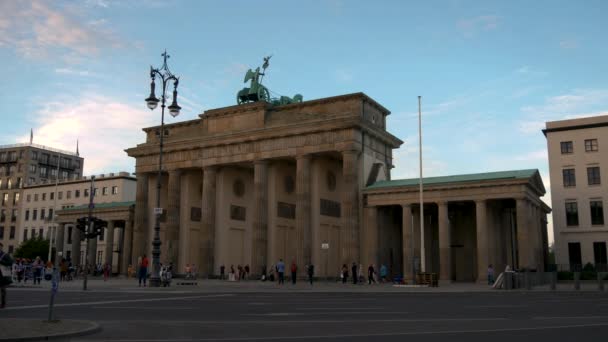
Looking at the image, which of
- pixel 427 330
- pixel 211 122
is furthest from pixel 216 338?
pixel 211 122

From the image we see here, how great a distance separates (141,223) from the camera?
62.4 m

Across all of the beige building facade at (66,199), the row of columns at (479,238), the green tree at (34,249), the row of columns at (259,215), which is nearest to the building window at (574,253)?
the row of columns at (479,238)

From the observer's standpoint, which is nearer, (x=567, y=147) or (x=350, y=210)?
(x=350, y=210)

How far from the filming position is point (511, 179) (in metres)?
45.2

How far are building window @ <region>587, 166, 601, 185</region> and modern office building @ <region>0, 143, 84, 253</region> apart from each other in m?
82.6

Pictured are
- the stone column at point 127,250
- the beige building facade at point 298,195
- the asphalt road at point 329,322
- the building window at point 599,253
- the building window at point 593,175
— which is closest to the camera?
the asphalt road at point 329,322

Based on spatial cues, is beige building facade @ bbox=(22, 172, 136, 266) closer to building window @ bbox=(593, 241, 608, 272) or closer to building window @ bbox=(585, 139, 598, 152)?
building window @ bbox=(593, 241, 608, 272)

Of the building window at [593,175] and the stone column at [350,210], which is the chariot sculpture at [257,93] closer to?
the stone column at [350,210]

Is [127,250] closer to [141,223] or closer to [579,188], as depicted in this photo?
[141,223]

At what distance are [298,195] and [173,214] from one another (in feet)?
50.7

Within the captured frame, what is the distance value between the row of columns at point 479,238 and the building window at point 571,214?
1145 centimetres

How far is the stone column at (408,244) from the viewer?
4809 cm

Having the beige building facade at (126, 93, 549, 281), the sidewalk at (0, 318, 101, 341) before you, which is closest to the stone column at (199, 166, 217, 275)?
the beige building facade at (126, 93, 549, 281)

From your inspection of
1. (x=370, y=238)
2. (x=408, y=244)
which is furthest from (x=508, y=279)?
(x=370, y=238)
